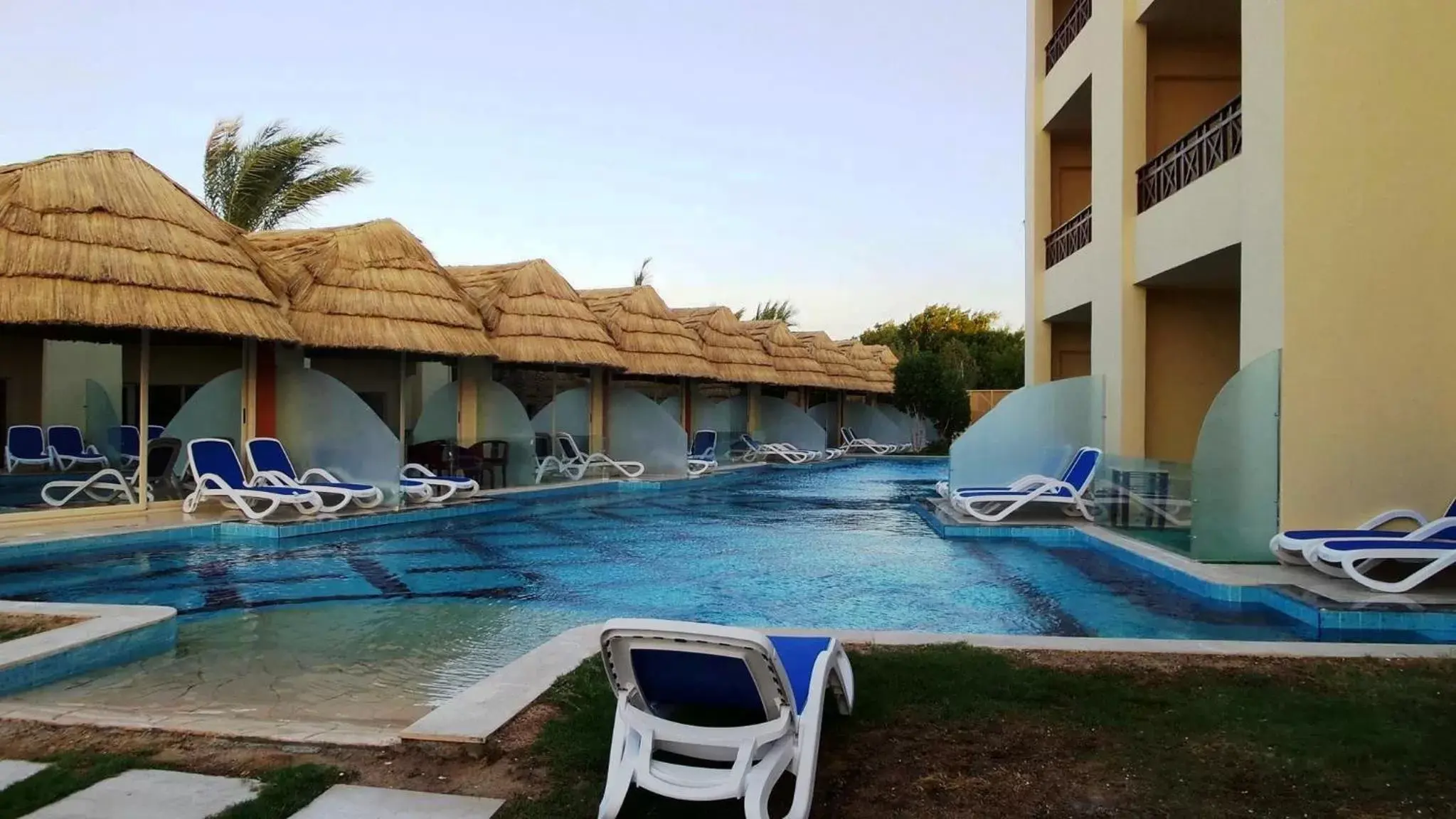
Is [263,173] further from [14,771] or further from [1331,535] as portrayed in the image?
[1331,535]

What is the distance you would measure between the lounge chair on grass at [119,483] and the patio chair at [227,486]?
0.50m

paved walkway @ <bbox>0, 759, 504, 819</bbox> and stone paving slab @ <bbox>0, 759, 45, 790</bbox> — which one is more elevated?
paved walkway @ <bbox>0, 759, 504, 819</bbox>

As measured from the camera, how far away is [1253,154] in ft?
25.8

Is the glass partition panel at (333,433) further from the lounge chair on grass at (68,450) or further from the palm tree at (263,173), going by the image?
the palm tree at (263,173)

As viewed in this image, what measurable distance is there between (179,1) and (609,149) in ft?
36.6

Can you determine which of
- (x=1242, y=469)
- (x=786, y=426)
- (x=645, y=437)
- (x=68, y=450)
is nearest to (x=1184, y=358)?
(x=1242, y=469)

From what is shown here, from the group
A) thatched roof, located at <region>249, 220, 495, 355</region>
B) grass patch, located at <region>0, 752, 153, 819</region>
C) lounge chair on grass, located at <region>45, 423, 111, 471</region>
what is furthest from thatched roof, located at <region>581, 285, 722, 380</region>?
grass patch, located at <region>0, 752, 153, 819</region>

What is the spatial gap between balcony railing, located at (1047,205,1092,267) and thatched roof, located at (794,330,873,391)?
45.6 ft

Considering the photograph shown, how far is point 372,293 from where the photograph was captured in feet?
41.5

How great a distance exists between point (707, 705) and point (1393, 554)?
5.09 metres

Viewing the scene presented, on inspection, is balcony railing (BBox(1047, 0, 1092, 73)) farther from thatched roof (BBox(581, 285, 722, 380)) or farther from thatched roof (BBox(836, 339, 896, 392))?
thatched roof (BBox(836, 339, 896, 392))

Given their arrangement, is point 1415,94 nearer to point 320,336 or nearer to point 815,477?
point 320,336

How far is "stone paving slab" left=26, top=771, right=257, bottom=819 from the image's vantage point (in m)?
2.94

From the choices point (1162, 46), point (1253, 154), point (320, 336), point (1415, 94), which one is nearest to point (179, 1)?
point (320, 336)
